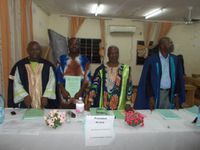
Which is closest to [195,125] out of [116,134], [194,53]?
[116,134]

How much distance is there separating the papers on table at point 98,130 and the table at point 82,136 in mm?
34

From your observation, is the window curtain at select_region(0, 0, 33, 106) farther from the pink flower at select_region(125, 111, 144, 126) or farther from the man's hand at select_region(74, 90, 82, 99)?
the pink flower at select_region(125, 111, 144, 126)

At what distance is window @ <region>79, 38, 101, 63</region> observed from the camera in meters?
7.25

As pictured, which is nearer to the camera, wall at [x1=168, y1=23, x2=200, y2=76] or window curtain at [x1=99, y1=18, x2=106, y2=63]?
window curtain at [x1=99, y1=18, x2=106, y2=63]

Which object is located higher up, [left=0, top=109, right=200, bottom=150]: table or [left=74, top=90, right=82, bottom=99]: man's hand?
[left=74, top=90, right=82, bottom=99]: man's hand

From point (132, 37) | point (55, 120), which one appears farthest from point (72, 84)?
point (132, 37)

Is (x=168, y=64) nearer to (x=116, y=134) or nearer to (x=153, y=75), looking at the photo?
(x=153, y=75)

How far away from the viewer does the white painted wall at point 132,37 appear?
694 cm

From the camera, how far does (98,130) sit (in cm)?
Result: 141

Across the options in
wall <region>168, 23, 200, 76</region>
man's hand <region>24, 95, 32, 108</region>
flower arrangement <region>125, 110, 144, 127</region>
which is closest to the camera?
flower arrangement <region>125, 110, 144, 127</region>

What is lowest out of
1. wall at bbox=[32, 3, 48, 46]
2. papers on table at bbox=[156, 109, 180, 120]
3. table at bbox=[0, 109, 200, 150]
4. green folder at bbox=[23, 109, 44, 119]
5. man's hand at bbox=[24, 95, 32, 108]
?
table at bbox=[0, 109, 200, 150]

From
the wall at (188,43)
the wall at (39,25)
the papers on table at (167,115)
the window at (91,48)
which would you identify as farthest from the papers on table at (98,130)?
the wall at (188,43)

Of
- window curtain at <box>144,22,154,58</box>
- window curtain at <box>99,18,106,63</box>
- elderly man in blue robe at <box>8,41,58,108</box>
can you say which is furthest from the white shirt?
window curtain at <box>144,22,154,58</box>

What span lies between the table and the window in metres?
5.81
